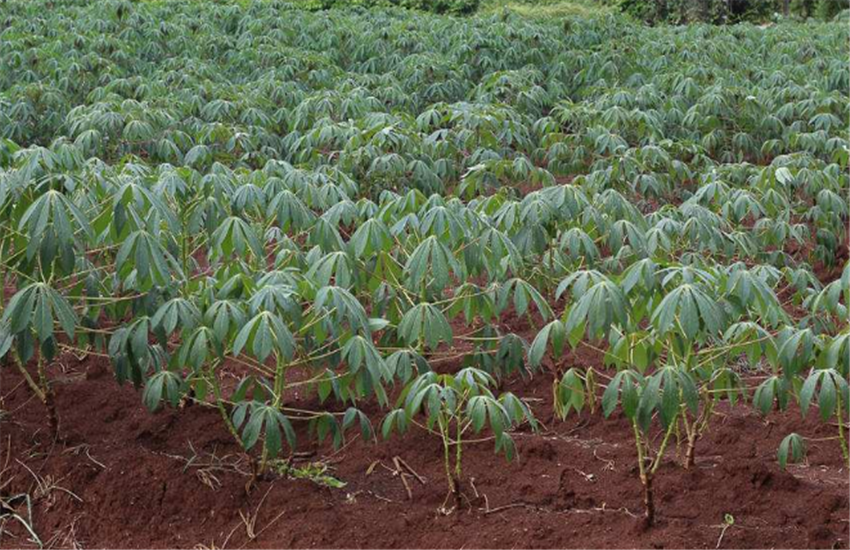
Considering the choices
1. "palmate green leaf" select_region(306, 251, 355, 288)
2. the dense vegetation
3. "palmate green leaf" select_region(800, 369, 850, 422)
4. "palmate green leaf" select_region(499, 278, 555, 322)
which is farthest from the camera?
"palmate green leaf" select_region(499, 278, 555, 322)

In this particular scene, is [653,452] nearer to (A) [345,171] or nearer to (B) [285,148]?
(A) [345,171]

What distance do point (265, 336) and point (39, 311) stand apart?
0.57 metres

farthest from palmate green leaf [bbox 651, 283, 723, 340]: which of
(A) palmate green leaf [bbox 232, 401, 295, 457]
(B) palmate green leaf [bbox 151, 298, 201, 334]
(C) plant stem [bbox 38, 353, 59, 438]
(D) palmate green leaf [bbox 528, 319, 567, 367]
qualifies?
(C) plant stem [bbox 38, 353, 59, 438]

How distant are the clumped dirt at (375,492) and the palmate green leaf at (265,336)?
0.64m

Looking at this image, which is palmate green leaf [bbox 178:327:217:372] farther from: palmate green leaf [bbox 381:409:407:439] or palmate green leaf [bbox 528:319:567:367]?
palmate green leaf [bbox 528:319:567:367]

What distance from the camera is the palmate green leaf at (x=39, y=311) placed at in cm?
243

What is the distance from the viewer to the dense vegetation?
2.62 meters

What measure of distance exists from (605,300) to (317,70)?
547cm

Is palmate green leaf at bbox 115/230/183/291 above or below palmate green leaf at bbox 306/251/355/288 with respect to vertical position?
Result: above

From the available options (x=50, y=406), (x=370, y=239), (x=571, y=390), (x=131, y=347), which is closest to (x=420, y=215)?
(x=370, y=239)

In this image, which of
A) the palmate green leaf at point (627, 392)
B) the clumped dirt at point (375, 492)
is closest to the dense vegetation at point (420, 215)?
the palmate green leaf at point (627, 392)

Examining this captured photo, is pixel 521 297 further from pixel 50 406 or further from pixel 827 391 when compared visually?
pixel 50 406

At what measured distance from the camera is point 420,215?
3.45 meters

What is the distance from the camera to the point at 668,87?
23.4 ft
